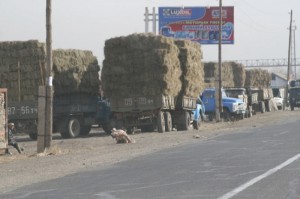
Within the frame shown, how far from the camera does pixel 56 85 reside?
30.2 m

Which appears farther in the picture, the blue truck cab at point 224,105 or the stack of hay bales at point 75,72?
the blue truck cab at point 224,105

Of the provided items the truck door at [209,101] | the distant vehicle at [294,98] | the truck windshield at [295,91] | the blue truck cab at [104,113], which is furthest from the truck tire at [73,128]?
the distant vehicle at [294,98]

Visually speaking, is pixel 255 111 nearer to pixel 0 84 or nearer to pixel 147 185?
pixel 0 84

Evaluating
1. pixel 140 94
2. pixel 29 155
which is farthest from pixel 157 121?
pixel 29 155

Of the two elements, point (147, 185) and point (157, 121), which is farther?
point (157, 121)

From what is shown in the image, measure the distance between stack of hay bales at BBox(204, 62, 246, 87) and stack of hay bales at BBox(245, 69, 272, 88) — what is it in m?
3.11

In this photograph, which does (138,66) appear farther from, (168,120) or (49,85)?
(49,85)

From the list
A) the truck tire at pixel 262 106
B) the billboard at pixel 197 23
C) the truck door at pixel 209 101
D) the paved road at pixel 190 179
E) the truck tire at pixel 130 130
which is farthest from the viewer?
the truck tire at pixel 262 106

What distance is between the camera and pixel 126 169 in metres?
15.9

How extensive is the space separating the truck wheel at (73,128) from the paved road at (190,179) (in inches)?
446

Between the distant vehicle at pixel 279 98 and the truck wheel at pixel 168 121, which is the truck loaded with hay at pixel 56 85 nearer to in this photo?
the truck wheel at pixel 168 121

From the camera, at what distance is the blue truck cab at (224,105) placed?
45156 mm

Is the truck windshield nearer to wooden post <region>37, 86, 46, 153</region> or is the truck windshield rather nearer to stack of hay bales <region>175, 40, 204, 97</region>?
stack of hay bales <region>175, 40, 204, 97</region>

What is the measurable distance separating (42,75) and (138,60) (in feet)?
16.4
